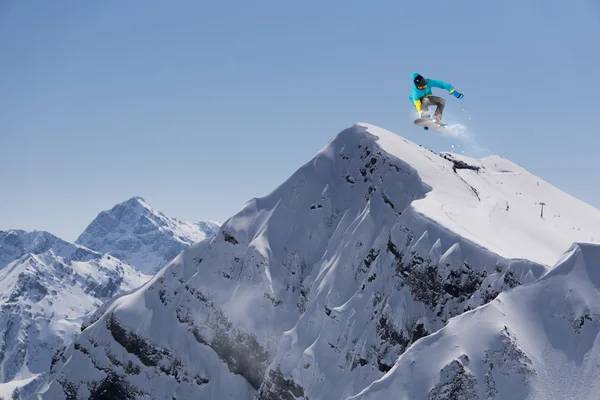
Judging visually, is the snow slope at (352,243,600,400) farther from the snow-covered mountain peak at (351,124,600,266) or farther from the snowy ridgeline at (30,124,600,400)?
the snow-covered mountain peak at (351,124,600,266)

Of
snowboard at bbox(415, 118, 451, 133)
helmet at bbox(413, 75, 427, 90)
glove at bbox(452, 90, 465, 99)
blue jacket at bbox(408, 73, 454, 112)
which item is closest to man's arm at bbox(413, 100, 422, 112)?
blue jacket at bbox(408, 73, 454, 112)

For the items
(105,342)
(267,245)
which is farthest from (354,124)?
(105,342)

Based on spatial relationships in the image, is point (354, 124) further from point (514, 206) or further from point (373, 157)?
point (514, 206)

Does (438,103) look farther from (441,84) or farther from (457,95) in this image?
(457,95)

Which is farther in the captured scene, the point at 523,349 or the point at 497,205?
the point at 497,205

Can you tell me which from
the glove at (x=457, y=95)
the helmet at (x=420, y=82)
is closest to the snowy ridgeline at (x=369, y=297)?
the glove at (x=457, y=95)

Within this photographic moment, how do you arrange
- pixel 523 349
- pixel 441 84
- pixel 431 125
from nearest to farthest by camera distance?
pixel 523 349 < pixel 441 84 < pixel 431 125

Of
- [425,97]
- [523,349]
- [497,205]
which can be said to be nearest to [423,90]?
[425,97]

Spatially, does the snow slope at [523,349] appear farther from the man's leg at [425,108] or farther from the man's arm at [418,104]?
the man's arm at [418,104]
